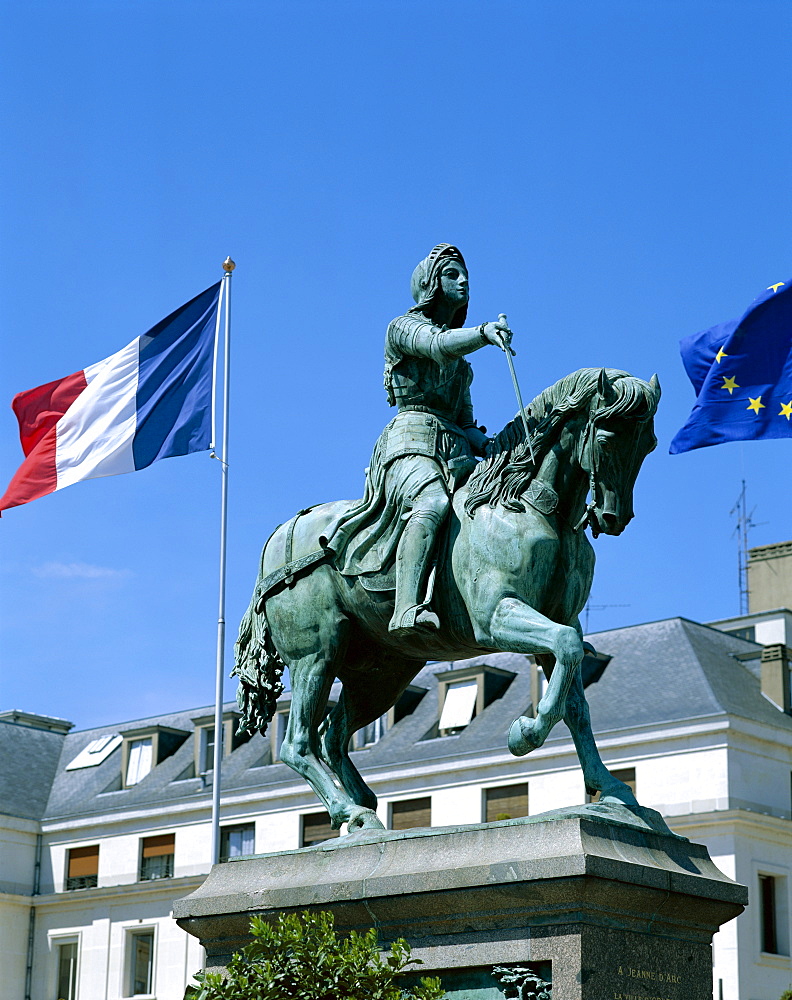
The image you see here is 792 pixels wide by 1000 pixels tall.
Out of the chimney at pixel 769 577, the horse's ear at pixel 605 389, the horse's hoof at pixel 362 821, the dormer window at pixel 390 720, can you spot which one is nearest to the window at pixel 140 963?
the dormer window at pixel 390 720

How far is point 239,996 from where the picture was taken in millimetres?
9445

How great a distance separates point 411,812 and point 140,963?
11.2 metres

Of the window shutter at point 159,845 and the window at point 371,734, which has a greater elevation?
the window at point 371,734

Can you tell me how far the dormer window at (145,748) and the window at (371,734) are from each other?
27.6ft

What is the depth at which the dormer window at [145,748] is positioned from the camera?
5947 centimetres

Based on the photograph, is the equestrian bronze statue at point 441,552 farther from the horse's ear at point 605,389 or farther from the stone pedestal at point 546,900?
the stone pedestal at point 546,900

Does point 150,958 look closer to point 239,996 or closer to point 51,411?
point 51,411

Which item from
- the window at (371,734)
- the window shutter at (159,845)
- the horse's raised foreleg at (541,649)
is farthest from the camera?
the window shutter at (159,845)

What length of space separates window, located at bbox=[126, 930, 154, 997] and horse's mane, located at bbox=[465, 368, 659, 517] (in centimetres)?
4616

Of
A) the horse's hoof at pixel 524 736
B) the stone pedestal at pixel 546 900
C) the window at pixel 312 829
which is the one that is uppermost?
the window at pixel 312 829

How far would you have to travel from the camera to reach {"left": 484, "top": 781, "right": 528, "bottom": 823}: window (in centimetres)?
4787

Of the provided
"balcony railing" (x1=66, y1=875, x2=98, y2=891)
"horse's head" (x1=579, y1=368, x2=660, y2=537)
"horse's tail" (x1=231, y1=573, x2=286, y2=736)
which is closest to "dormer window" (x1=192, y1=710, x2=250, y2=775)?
"balcony railing" (x1=66, y1=875, x2=98, y2=891)

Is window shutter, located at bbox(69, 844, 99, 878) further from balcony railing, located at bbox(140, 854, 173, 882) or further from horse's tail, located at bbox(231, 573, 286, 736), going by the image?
horse's tail, located at bbox(231, 573, 286, 736)

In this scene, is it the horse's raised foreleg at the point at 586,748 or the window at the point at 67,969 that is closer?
the horse's raised foreleg at the point at 586,748
